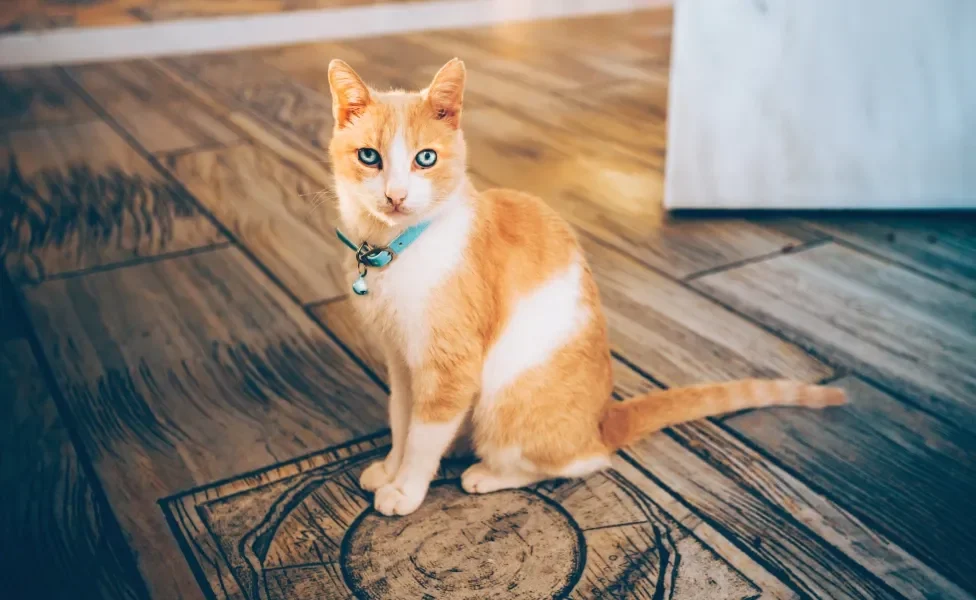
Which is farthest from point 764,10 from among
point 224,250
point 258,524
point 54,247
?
point 54,247

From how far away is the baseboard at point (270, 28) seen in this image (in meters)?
3.58

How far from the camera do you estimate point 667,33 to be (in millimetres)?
3961

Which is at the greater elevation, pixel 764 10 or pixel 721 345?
pixel 764 10

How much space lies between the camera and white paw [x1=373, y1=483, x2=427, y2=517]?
121 cm

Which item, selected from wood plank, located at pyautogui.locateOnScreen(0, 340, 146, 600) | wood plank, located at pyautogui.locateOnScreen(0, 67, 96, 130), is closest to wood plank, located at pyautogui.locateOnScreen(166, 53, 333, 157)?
wood plank, located at pyautogui.locateOnScreen(0, 67, 96, 130)

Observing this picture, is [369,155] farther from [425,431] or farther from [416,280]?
[425,431]

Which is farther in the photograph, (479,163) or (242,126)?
(242,126)

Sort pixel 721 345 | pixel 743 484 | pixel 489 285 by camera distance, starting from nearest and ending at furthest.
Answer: pixel 489 285 < pixel 743 484 < pixel 721 345

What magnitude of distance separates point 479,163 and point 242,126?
857 millimetres

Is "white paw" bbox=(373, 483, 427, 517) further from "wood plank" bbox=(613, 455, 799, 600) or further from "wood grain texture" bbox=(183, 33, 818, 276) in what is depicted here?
"wood grain texture" bbox=(183, 33, 818, 276)

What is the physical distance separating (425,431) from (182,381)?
0.60 m

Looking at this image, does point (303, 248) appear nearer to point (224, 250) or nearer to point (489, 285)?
point (224, 250)

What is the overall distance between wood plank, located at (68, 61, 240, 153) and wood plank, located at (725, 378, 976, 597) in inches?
77.0

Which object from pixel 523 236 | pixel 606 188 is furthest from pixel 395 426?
pixel 606 188
